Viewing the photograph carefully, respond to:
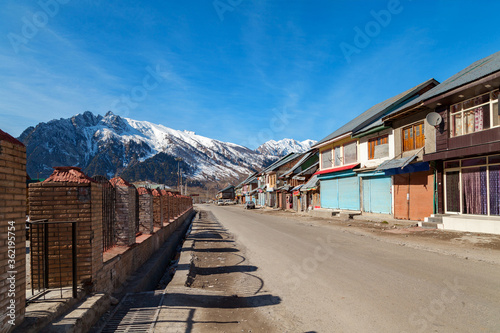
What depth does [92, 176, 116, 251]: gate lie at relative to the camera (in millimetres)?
6312

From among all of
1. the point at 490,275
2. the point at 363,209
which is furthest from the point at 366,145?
the point at 490,275

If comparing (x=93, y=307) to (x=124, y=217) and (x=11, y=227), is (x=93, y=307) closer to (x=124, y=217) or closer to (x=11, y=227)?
(x=11, y=227)

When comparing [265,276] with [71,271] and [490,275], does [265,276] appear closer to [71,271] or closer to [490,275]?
[71,271]

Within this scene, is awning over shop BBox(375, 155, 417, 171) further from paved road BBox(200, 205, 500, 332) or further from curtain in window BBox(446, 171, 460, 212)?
paved road BBox(200, 205, 500, 332)

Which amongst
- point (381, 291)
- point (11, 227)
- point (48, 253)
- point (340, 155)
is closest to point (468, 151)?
point (381, 291)

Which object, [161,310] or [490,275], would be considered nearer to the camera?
[161,310]

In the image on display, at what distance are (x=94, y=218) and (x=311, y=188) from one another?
90.4 ft

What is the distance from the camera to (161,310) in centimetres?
468

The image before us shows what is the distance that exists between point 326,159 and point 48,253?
88.0 ft

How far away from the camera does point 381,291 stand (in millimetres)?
5582

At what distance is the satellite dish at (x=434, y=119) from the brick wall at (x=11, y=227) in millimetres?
16283

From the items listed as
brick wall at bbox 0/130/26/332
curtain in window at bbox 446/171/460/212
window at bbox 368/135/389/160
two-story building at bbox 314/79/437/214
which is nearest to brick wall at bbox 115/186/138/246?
brick wall at bbox 0/130/26/332

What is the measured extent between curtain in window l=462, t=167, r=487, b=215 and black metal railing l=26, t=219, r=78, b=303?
1540 cm

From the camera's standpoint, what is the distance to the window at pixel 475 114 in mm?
12805
